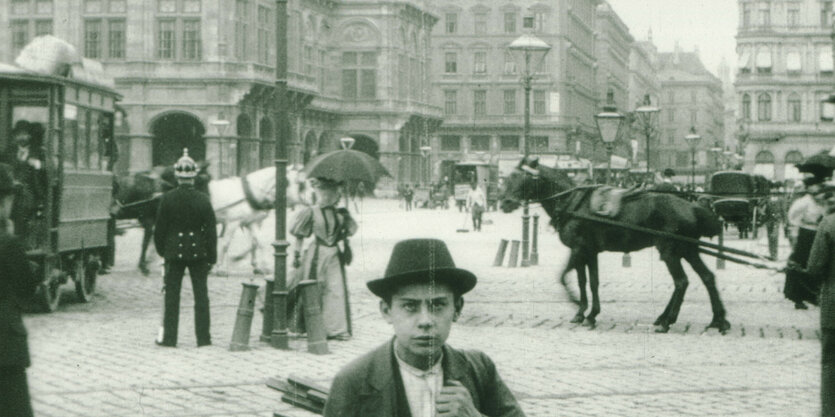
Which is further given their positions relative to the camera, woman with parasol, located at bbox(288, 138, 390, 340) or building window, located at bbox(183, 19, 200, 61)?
building window, located at bbox(183, 19, 200, 61)

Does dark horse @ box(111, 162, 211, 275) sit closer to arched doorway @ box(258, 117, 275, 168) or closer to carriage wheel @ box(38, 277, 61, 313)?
carriage wheel @ box(38, 277, 61, 313)

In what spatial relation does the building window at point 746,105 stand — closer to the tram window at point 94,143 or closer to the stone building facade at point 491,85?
the stone building facade at point 491,85

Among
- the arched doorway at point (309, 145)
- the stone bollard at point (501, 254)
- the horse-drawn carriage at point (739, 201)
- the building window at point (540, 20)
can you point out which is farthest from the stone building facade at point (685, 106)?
the stone bollard at point (501, 254)

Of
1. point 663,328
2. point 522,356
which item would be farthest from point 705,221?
point 522,356

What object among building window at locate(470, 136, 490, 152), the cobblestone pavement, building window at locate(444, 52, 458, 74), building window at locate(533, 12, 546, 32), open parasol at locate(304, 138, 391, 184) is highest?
building window at locate(533, 12, 546, 32)

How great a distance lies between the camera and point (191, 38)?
175 feet

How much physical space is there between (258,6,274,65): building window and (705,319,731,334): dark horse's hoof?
4497 centimetres

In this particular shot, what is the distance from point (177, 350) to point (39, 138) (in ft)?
11.9

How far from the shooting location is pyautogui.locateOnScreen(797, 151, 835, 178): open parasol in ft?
30.6

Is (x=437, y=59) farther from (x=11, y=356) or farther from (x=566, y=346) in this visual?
(x=11, y=356)

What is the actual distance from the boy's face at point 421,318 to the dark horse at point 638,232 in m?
9.29

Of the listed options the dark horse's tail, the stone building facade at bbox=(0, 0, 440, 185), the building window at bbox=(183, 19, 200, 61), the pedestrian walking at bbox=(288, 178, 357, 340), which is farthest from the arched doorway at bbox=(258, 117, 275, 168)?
the pedestrian walking at bbox=(288, 178, 357, 340)

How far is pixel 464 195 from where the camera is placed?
57812mm

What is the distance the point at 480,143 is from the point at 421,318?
9062 centimetres
